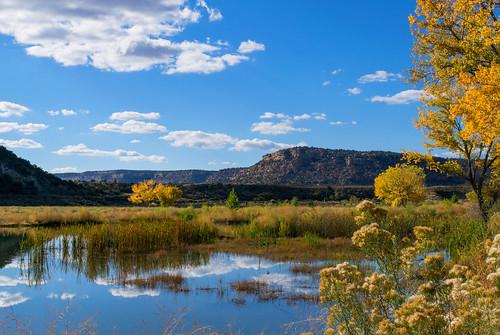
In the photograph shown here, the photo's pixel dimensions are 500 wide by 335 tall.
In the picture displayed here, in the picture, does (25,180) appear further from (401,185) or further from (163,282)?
(163,282)

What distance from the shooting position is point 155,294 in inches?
484

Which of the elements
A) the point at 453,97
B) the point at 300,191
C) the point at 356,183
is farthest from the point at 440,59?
the point at 356,183

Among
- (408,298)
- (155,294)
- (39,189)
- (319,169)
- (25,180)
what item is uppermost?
(319,169)

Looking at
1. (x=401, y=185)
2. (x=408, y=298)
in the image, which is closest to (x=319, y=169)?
(x=401, y=185)

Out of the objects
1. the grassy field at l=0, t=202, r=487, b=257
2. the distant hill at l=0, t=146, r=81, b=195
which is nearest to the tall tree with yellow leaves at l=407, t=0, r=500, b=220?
the grassy field at l=0, t=202, r=487, b=257

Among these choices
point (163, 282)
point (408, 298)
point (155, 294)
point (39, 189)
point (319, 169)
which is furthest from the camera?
point (319, 169)

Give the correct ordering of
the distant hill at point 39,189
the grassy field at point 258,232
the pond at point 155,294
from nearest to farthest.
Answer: the pond at point 155,294, the grassy field at point 258,232, the distant hill at point 39,189

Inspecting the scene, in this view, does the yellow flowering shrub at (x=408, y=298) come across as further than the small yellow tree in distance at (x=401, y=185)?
No

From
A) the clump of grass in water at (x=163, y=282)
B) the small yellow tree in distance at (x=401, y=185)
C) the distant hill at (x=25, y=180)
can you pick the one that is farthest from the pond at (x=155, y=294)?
the distant hill at (x=25, y=180)

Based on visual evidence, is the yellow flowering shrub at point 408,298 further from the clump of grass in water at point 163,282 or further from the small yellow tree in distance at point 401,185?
the small yellow tree in distance at point 401,185

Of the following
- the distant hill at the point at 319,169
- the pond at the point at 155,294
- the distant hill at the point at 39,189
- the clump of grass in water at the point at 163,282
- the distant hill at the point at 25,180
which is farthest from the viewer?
the distant hill at the point at 319,169

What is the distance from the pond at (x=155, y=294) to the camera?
9.58 meters

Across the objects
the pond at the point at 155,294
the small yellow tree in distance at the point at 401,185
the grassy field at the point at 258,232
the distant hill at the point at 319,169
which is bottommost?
the pond at the point at 155,294

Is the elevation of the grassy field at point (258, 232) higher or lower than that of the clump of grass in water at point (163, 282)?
higher
